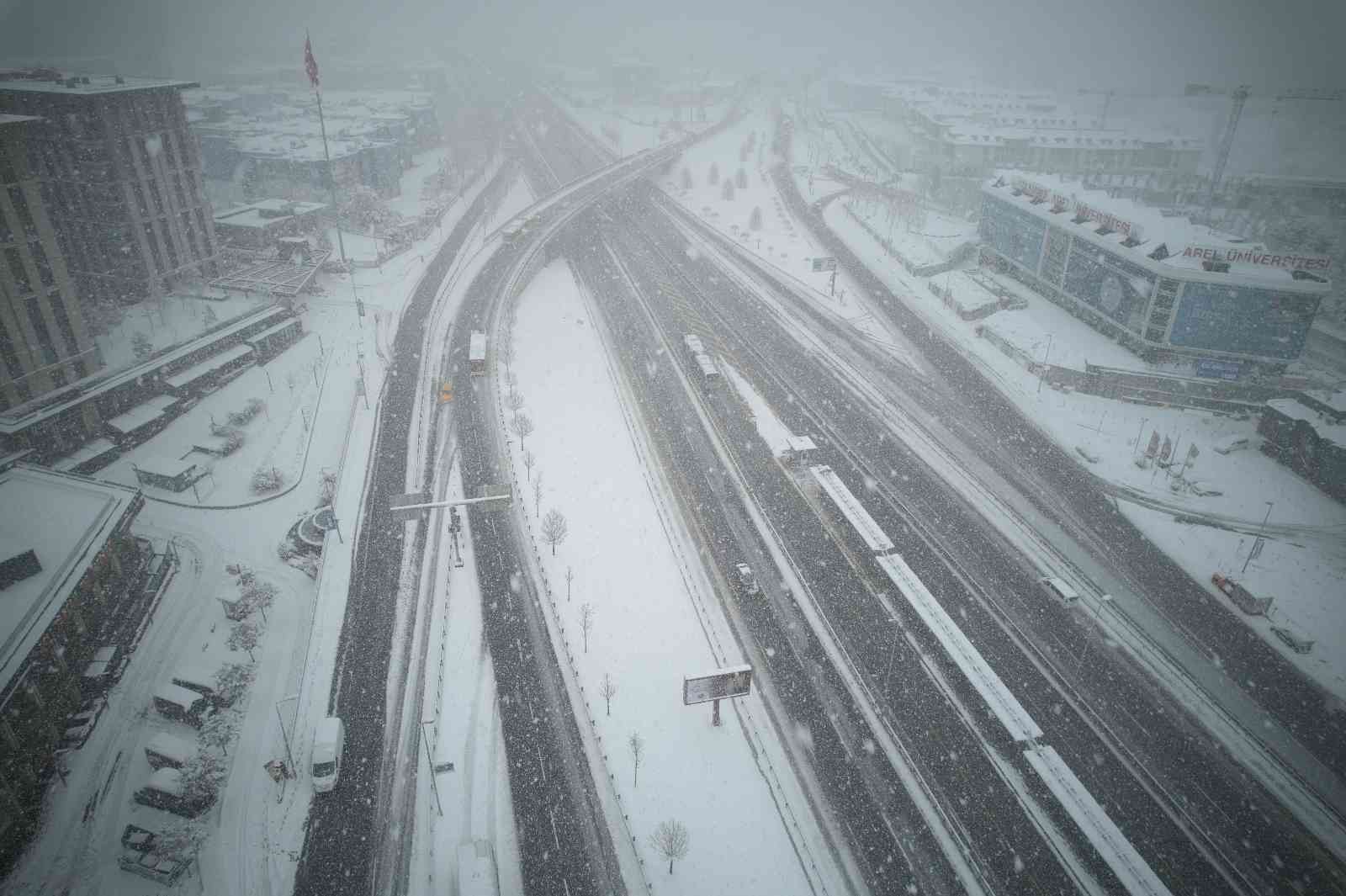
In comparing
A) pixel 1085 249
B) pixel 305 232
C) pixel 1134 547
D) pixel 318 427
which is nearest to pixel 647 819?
pixel 1134 547

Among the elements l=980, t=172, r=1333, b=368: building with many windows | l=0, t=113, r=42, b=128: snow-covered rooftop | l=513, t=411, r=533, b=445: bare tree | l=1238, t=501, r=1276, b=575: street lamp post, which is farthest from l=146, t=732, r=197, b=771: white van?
l=980, t=172, r=1333, b=368: building with many windows

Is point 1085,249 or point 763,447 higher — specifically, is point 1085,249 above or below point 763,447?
above

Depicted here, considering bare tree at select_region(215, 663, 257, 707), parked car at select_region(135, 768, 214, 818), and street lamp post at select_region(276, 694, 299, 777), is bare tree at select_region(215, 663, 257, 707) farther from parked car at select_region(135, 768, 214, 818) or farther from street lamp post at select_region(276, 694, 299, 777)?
parked car at select_region(135, 768, 214, 818)

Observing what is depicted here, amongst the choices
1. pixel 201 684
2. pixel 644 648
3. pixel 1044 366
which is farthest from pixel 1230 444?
pixel 201 684

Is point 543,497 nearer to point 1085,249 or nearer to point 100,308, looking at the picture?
point 100,308

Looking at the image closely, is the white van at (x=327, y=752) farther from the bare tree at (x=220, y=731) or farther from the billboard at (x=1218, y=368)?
the billboard at (x=1218, y=368)

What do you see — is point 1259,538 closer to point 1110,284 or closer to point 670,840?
point 1110,284

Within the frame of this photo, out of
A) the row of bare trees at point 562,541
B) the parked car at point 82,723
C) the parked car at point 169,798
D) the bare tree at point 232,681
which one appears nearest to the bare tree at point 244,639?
the bare tree at point 232,681
